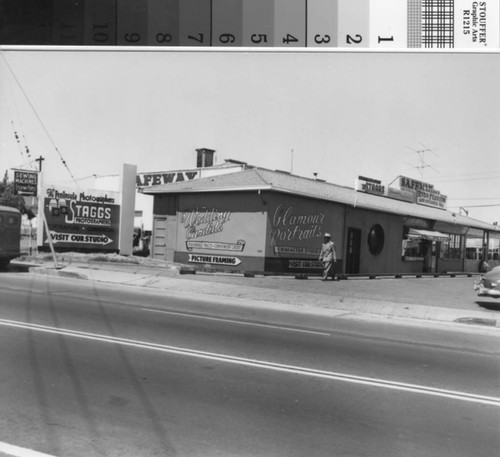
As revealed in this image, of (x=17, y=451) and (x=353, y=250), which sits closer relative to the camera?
(x=17, y=451)

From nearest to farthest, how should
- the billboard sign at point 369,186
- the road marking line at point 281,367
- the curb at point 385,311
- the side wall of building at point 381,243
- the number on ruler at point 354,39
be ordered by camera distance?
the road marking line at point 281,367
the number on ruler at point 354,39
the curb at point 385,311
the side wall of building at point 381,243
the billboard sign at point 369,186

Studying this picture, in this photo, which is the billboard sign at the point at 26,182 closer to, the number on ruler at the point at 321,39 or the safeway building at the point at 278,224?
the safeway building at the point at 278,224

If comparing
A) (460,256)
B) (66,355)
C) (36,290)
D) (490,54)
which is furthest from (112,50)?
(460,256)

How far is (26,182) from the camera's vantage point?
2225 centimetres

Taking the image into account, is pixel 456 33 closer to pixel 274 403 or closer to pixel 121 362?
pixel 274 403

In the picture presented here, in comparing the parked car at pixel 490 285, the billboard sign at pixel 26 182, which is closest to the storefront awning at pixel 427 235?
the parked car at pixel 490 285

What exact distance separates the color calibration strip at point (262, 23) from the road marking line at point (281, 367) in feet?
13.7

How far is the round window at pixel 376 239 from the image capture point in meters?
26.7

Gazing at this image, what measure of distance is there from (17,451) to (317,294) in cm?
1222

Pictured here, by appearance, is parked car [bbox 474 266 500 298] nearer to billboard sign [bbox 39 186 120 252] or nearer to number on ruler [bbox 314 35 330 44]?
number on ruler [bbox 314 35 330 44]

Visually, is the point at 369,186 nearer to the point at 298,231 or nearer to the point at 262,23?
the point at 298,231

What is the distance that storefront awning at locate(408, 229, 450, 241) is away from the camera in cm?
3012

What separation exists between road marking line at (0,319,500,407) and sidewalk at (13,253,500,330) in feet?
20.7

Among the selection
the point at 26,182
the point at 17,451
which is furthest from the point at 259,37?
the point at 26,182
